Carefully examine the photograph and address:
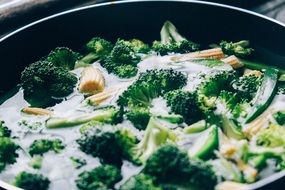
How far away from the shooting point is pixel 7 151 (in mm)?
1900

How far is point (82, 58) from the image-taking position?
249 centimetres

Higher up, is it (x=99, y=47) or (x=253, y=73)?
(x=99, y=47)

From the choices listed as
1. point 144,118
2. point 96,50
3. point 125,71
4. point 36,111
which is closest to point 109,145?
point 144,118

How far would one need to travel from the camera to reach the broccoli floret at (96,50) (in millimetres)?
2471

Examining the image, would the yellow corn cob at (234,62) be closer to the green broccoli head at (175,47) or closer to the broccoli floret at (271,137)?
the green broccoli head at (175,47)

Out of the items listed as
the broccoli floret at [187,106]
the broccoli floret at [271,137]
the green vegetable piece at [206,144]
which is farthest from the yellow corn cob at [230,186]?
the broccoli floret at [187,106]

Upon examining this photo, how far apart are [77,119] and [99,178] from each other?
373 millimetres

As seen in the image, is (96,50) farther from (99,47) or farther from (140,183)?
(140,183)

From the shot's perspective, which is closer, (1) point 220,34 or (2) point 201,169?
(2) point 201,169

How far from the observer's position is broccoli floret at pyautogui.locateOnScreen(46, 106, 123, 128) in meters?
2.00

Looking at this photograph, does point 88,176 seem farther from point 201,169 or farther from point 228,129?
point 228,129

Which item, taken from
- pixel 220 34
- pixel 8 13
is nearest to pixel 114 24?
pixel 220 34

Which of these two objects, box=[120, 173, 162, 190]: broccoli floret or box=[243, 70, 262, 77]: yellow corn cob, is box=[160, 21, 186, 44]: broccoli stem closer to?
box=[243, 70, 262, 77]: yellow corn cob

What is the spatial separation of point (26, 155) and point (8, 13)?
1.43 meters
